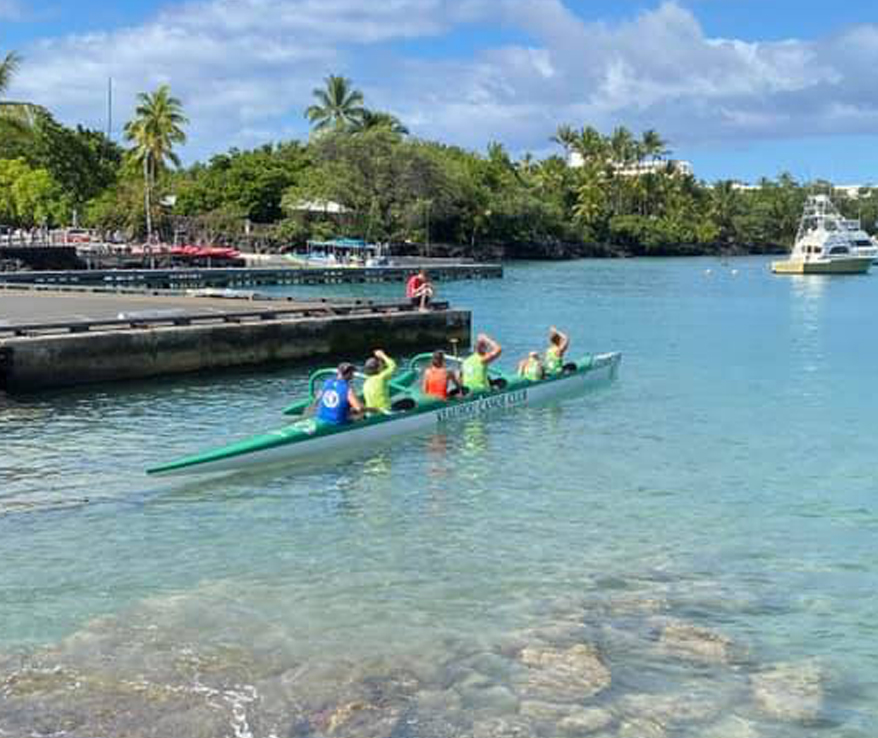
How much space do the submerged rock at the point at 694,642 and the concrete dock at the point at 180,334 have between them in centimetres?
1753

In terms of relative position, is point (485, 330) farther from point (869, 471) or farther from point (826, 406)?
point (869, 471)

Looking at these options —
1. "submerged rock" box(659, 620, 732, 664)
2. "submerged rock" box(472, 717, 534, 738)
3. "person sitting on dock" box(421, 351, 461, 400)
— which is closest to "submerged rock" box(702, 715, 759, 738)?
"submerged rock" box(659, 620, 732, 664)

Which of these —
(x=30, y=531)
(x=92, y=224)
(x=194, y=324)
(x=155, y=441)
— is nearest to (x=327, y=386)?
(x=155, y=441)

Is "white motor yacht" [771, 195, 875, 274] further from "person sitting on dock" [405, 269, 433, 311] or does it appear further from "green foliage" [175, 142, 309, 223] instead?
"person sitting on dock" [405, 269, 433, 311]

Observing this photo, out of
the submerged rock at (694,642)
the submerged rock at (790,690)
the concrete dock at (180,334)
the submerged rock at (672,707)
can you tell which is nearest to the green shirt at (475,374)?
the concrete dock at (180,334)

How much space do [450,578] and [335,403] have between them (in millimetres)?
5877

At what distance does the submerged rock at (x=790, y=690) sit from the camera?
8.61 metres

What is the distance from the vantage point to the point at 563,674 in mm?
9133

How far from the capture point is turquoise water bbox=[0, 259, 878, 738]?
8609mm

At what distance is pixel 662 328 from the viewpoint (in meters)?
45.6

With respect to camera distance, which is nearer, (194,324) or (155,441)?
(155,441)

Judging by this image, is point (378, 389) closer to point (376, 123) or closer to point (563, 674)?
point (563, 674)

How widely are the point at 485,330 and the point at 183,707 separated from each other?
35404 mm

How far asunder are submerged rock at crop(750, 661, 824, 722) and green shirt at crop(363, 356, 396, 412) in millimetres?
9766
